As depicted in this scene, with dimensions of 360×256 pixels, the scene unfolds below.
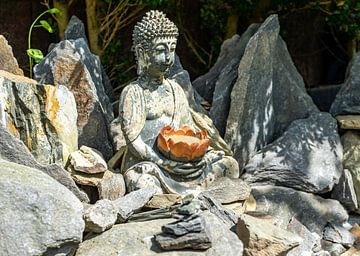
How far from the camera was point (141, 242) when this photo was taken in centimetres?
323

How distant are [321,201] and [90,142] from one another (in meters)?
1.55

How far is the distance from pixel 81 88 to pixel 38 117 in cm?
51

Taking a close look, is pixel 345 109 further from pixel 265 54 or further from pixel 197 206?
pixel 197 206

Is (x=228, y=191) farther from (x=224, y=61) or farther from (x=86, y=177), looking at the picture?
(x=224, y=61)

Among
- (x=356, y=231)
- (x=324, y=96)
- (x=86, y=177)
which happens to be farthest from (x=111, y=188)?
(x=324, y=96)

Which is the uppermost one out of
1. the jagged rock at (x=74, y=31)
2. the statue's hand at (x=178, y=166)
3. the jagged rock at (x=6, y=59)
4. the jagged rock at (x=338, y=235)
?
the jagged rock at (x=74, y=31)

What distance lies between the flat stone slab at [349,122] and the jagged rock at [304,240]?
34.7 inches

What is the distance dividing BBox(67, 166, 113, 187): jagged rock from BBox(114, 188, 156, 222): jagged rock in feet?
1.10

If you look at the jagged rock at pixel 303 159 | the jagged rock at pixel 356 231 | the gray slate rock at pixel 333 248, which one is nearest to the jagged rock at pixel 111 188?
the jagged rock at pixel 303 159

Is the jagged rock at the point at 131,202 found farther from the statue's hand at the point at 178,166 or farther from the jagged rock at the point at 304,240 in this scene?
the jagged rock at the point at 304,240

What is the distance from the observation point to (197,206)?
331cm

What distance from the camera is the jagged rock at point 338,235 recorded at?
4.21m

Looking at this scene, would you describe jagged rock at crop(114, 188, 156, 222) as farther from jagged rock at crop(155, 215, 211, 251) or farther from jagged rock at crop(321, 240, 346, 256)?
jagged rock at crop(321, 240, 346, 256)

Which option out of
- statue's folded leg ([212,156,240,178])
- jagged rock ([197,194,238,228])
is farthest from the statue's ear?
jagged rock ([197,194,238,228])
